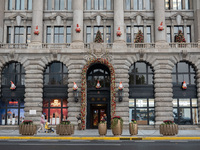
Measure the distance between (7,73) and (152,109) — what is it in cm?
1778

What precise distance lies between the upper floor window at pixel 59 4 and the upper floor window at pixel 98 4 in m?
2.40

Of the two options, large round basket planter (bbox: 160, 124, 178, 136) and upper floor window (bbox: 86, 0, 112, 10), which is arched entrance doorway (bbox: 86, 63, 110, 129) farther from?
large round basket planter (bbox: 160, 124, 178, 136)

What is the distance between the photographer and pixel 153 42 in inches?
1332

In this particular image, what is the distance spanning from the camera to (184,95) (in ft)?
107

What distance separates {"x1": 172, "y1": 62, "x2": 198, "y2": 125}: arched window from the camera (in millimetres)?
32375

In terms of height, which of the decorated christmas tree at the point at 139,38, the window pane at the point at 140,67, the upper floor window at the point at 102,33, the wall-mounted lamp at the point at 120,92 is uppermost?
the upper floor window at the point at 102,33

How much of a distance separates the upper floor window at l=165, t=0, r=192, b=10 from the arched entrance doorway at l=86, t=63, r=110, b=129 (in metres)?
11.3

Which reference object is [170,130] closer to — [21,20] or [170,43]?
[170,43]

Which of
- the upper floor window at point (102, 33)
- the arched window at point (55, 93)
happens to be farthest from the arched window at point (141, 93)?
the arched window at point (55, 93)

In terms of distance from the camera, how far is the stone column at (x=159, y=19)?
33062mm

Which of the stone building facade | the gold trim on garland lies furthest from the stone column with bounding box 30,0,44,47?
the gold trim on garland

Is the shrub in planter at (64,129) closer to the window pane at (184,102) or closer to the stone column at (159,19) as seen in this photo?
the window pane at (184,102)

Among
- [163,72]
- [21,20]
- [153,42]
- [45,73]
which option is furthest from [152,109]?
[21,20]

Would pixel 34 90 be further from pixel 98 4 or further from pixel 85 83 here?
pixel 98 4
